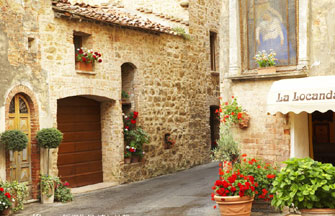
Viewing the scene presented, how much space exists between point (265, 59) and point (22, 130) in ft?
19.6

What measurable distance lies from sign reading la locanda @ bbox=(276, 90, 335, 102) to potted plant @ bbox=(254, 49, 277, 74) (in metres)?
1.22

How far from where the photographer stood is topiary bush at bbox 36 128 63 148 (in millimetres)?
11906

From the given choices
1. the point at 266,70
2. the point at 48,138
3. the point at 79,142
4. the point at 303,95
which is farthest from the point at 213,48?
the point at 303,95

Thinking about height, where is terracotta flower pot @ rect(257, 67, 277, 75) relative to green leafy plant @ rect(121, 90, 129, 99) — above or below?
above

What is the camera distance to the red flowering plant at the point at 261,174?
31.3 feet

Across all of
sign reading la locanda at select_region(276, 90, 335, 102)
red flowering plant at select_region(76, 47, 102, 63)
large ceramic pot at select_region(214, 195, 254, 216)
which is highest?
red flowering plant at select_region(76, 47, 102, 63)

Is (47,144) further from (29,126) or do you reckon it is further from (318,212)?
(318,212)

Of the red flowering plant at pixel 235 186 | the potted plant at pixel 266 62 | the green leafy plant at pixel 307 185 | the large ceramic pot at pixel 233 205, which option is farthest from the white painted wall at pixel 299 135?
the green leafy plant at pixel 307 185

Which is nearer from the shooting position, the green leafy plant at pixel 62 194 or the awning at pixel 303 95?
the awning at pixel 303 95

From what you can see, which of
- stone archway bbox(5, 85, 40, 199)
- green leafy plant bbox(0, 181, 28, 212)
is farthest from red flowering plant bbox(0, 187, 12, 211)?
stone archway bbox(5, 85, 40, 199)

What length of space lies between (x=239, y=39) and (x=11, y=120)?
560 cm

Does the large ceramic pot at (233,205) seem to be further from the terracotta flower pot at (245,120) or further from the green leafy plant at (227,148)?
the terracotta flower pot at (245,120)

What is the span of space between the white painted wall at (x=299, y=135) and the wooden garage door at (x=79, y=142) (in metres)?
6.59

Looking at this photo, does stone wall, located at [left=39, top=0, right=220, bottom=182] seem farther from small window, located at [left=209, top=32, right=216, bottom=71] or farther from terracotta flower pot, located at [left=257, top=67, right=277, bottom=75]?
terracotta flower pot, located at [left=257, top=67, right=277, bottom=75]
